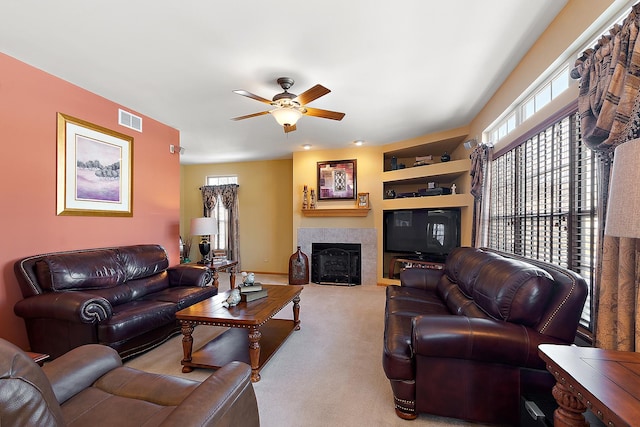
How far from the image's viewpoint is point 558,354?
1117 millimetres

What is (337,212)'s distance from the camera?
18.7ft

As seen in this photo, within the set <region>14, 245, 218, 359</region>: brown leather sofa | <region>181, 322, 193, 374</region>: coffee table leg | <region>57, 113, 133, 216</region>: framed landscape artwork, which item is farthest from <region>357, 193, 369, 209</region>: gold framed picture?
<region>181, 322, 193, 374</region>: coffee table leg

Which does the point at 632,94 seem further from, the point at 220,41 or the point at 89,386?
the point at 89,386

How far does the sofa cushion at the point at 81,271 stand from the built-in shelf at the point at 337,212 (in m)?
3.43

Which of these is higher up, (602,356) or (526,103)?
(526,103)

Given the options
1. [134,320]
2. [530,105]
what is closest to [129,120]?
[134,320]

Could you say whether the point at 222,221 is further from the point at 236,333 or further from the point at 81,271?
the point at 236,333

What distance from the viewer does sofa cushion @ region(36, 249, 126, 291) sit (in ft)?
8.19

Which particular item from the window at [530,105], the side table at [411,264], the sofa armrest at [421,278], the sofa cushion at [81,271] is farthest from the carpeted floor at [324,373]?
the window at [530,105]

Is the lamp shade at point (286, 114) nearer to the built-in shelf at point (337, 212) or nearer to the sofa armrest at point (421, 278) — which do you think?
the sofa armrest at point (421, 278)

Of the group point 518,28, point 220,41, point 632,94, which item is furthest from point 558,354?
point 220,41

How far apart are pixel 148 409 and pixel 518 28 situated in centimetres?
338

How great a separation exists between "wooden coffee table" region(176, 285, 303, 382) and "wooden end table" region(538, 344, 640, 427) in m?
1.80

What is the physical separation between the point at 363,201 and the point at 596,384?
4.69 m
